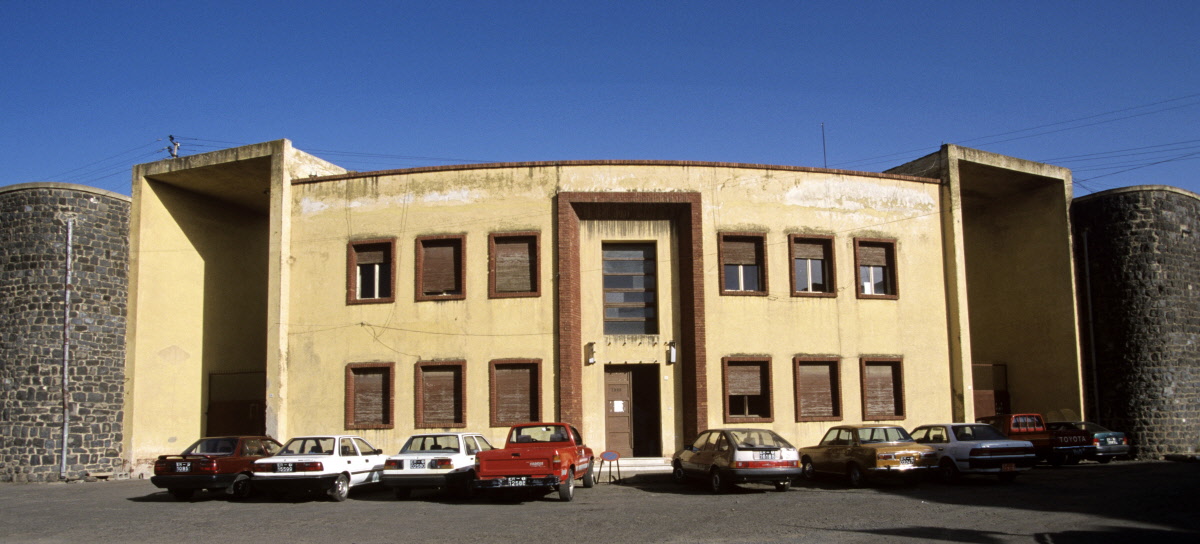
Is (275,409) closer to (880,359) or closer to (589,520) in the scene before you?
(589,520)

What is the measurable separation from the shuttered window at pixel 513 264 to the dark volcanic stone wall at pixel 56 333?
10.9m

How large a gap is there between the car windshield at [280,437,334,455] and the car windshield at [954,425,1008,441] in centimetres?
1313

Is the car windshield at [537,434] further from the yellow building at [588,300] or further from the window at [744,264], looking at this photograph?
the window at [744,264]

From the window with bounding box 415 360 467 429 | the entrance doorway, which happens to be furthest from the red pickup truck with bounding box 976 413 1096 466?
the window with bounding box 415 360 467 429

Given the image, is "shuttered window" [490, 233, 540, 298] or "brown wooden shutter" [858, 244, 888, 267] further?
"brown wooden shutter" [858, 244, 888, 267]

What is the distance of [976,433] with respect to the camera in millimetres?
19266

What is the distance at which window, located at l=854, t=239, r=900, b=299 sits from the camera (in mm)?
25219

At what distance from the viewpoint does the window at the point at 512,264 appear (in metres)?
23.7

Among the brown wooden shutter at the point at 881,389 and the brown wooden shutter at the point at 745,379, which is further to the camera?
the brown wooden shutter at the point at 881,389

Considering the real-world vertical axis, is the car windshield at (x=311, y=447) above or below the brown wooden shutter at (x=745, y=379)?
below

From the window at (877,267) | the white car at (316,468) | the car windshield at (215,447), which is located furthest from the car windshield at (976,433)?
the car windshield at (215,447)

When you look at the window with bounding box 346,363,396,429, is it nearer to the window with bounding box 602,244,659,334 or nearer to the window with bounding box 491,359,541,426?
the window with bounding box 491,359,541,426

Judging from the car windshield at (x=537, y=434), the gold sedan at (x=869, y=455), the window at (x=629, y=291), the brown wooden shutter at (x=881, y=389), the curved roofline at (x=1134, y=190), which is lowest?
the gold sedan at (x=869, y=455)

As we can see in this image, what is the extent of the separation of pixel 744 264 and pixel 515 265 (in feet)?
20.5
